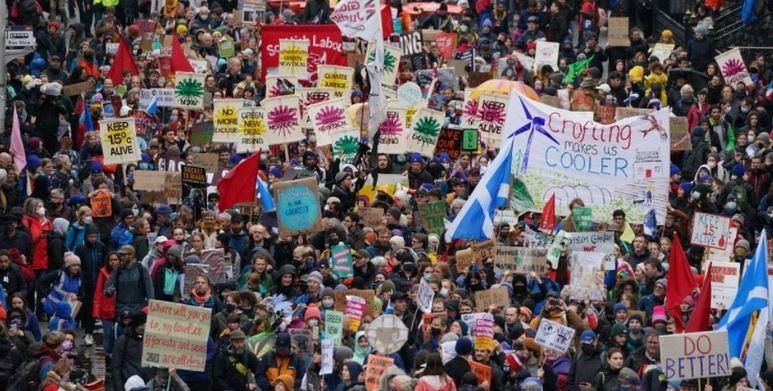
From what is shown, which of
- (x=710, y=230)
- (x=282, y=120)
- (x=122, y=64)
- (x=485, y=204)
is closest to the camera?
(x=485, y=204)

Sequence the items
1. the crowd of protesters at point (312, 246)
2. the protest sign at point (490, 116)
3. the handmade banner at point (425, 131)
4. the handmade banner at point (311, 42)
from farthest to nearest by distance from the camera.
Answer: the handmade banner at point (311, 42)
the protest sign at point (490, 116)
the handmade banner at point (425, 131)
the crowd of protesters at point (312, 246)

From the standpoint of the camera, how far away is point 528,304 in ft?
87.9

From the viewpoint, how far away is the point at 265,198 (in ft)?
99.7

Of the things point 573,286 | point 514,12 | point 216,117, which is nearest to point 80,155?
point 216,117

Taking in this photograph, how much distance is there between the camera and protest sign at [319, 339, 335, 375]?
2461cm

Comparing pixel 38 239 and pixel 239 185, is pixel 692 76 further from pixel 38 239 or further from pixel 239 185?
pixel 38 239

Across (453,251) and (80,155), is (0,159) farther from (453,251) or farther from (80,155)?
(453,251)

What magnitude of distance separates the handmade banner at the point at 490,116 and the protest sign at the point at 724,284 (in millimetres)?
7296

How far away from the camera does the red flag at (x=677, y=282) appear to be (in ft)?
86.7

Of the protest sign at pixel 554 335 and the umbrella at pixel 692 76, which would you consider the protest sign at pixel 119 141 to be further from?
the umbrella at pixel 692 76

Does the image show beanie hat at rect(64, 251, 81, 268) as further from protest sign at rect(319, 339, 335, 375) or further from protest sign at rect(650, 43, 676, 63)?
protest sign at rect(650, 43, 676, 63)

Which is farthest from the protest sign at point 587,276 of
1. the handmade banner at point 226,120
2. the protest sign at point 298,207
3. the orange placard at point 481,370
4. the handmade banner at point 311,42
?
the handmade banner at point 311,42

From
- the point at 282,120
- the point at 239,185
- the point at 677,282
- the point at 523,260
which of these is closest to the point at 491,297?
the point at 523,260

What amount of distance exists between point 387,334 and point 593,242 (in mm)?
3643
